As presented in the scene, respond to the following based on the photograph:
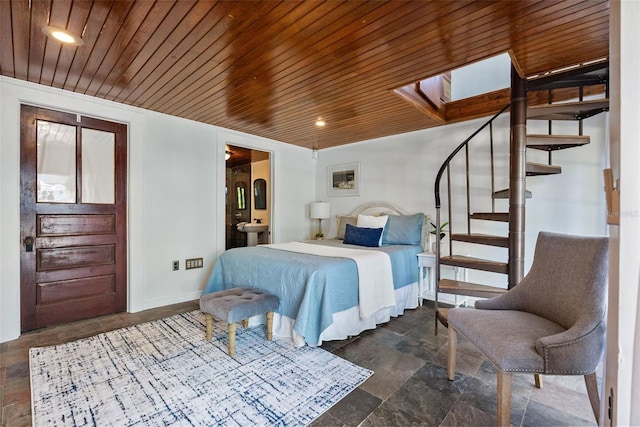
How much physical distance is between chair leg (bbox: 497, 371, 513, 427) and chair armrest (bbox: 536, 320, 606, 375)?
17 cm

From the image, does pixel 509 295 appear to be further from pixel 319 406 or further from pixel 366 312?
pixel 319 406

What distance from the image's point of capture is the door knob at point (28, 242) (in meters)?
2.69

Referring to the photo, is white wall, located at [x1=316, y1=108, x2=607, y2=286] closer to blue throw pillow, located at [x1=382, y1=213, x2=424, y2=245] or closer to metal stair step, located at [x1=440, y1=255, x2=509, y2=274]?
blue throw pillow, located at [x1=382, y1=213, x2=424, y2=245]

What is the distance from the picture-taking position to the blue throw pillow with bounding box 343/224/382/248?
364 centimetres

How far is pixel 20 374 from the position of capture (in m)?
2.01

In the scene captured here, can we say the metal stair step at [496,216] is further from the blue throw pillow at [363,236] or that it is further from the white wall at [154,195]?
the white wall at [154,195]

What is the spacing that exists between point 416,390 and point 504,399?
0.59 meters

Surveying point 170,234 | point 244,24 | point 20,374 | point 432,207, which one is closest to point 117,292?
point 170,234

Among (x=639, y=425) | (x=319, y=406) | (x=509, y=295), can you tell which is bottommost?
(x=319, y=406)

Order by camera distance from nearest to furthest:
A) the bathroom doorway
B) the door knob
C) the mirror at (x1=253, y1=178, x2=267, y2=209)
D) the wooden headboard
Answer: the door knob
the wooden headboard
the bathroom doorway
the mirror at (x1=253, y1=178, x2=267, y2=209)

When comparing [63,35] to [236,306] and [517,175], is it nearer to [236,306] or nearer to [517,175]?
[236,306]

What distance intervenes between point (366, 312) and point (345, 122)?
7.99 feet

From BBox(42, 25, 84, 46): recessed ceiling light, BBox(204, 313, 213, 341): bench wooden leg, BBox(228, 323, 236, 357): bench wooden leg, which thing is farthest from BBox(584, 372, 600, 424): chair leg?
BBox(42, 25, 84, 46): recessed ceiling light

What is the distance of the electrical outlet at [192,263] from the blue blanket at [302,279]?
76 cm
